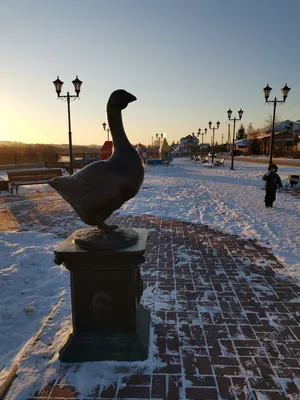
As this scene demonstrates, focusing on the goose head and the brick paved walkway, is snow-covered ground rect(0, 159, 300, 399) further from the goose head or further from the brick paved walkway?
the goose head

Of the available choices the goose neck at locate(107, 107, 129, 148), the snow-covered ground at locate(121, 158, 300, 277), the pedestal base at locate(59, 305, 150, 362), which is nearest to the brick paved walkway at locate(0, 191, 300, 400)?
the pedestal base at locate(59, 305, 150, 362)

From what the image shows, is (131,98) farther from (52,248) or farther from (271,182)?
(271,182)

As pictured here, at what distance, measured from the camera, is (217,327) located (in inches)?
134

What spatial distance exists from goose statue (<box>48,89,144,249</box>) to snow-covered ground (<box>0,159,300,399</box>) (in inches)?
49.8

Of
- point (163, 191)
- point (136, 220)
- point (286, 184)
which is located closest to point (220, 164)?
point (286, 184)

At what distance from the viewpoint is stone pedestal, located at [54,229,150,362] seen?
9.26 ft

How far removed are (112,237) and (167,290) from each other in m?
1.88

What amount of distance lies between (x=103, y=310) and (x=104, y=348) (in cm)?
40

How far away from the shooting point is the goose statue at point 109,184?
276 cm

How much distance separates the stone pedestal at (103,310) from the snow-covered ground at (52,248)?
17cm

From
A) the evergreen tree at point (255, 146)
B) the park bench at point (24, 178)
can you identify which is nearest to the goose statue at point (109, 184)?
the park bench at point (24, 178)

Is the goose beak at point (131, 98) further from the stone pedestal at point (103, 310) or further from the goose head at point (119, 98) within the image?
the stone pedestal at point (103, 310)

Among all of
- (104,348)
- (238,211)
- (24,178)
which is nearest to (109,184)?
(104,348)

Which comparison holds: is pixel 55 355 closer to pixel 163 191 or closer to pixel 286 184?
pixel 163 191
